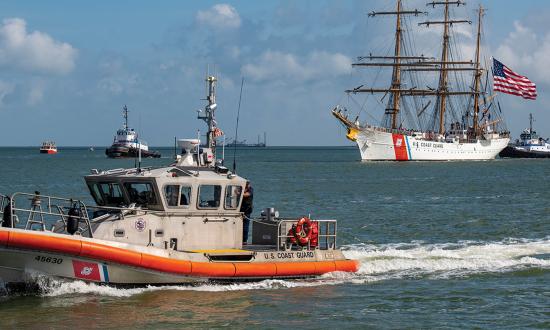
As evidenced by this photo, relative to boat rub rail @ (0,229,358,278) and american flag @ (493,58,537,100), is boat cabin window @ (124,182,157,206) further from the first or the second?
american flag @ (493,58,537,100)

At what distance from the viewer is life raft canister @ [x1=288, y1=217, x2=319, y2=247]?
2105 cm

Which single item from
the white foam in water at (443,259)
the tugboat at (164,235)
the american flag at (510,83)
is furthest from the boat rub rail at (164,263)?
the american flag at (510,83)

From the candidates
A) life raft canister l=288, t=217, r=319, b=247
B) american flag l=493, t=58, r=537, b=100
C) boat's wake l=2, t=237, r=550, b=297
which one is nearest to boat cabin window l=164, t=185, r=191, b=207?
boat's wake l=2, t=237, r=550, b=297

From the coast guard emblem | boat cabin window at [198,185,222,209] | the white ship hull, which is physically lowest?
the coast guard emblem

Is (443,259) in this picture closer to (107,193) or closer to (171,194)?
(171,194)

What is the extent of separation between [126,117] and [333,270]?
394ft

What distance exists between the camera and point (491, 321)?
17.8m

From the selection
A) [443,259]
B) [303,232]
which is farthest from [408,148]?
[303,232]

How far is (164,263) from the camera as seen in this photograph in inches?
743

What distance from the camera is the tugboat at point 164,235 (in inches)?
709

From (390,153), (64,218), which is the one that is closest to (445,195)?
(64,218)

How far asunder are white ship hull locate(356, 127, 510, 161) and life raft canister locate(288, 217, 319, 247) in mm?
95129

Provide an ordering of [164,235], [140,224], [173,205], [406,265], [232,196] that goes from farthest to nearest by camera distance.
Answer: [406,265] → [232,196] → [173,205] → [164,235] → [140,224]

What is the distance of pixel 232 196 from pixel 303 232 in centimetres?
202
